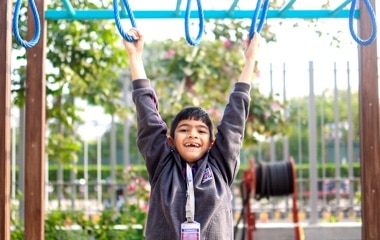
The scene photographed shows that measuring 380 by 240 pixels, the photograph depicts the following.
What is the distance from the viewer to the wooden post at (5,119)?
3498mm

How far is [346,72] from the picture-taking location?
697 cm

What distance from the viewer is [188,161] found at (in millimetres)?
2838

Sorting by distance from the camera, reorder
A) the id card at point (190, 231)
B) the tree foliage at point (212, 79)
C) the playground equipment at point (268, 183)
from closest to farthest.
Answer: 1. the id card at point (190, 231)
2. the playground equipment at point (268, 183)
3. the tree foliage at point (212, 79)

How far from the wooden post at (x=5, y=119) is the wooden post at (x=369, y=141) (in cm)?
165

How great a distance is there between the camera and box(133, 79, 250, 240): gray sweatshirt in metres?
2.73

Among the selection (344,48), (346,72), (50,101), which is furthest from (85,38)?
(346,72)

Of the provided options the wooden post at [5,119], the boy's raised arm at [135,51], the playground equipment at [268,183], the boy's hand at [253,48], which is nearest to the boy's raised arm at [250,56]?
A: the boy's hand at [253,48]

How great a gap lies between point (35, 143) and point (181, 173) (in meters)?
1.15

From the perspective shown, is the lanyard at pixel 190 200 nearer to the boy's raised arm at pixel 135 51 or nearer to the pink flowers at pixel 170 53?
the boy's raised arm at pixel 135 51

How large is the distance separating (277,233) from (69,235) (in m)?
2.04

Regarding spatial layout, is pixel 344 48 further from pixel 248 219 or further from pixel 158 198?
pixel 158 198

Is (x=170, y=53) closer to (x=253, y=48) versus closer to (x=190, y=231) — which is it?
(x=253, y=48)

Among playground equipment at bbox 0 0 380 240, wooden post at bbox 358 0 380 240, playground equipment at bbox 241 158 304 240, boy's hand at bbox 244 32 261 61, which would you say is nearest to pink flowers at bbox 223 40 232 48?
playground equipment at bbox 241 158 304 240

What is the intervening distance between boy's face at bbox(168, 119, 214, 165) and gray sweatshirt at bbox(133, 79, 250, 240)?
0.03 metres
